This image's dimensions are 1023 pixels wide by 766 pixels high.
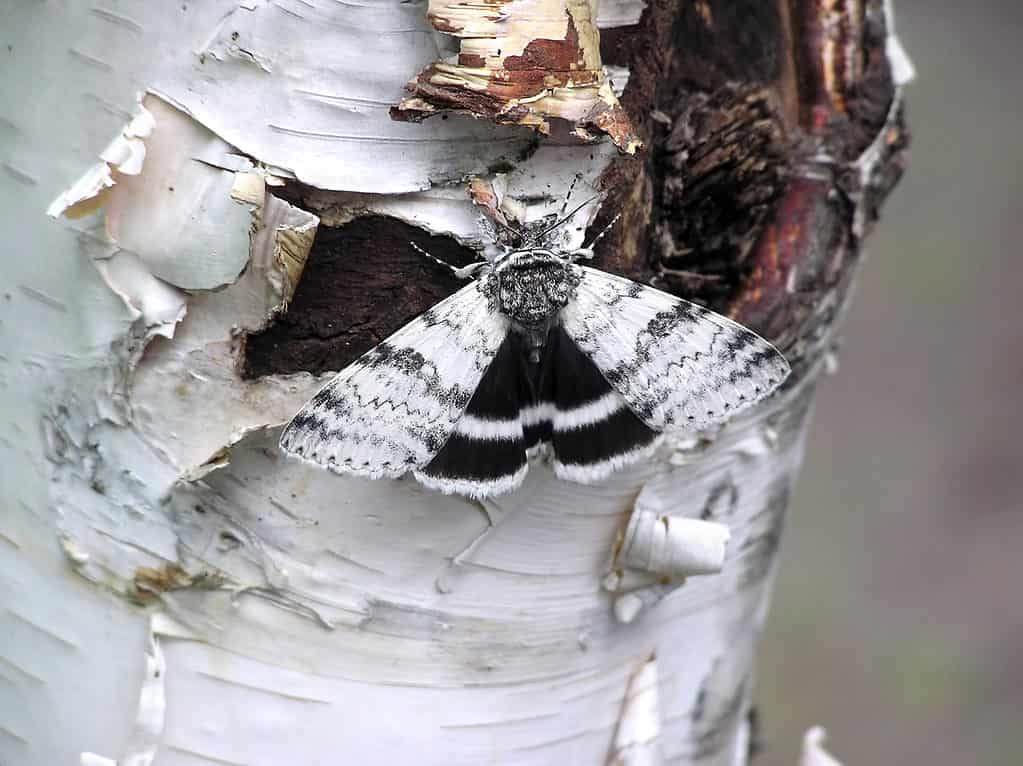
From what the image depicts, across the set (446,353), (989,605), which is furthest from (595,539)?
(989,605)

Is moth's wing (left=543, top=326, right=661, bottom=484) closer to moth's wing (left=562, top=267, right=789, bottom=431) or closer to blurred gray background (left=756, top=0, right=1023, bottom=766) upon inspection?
moth's wing (left=562, top=267, right=789, bottom=431)

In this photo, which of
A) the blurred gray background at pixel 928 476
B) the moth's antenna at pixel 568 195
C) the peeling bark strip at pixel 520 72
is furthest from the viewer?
the blurred gray background at pixel 928 476

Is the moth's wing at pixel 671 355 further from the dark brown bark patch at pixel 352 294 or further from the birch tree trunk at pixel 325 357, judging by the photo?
the dark brown bark patch at pixel 352 294

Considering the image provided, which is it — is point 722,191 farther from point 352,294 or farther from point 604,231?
point 352,294

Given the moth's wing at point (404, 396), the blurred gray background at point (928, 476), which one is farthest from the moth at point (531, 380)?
the blurred gray background at point (928, 476)

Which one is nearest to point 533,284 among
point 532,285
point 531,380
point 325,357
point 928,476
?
point 532,285

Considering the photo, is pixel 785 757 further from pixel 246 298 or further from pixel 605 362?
pixel 246 298
